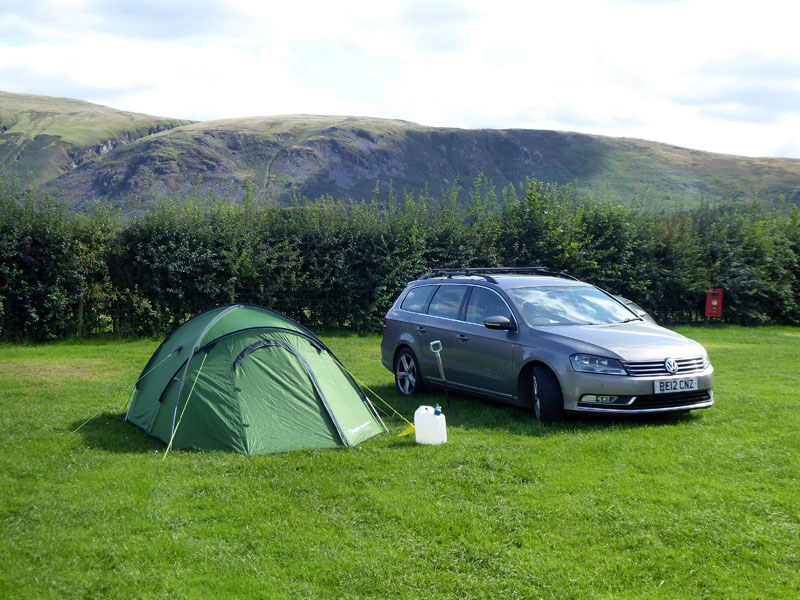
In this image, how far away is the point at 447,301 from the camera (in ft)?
33.0

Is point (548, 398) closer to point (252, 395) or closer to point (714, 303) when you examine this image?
point (252, 395)

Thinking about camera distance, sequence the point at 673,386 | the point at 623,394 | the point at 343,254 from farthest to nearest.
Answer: the point at 343,254, the point at 673,386, the point at 623,394

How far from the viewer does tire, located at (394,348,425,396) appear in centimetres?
1021

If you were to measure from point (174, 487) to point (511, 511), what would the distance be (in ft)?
9.22

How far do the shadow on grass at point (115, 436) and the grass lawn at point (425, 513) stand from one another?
0.10 ft

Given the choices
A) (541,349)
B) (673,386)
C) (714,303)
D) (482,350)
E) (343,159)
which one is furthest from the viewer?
(343,159)

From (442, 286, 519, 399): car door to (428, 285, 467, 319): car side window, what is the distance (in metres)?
→ 0.21

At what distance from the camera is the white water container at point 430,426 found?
7.23 metres

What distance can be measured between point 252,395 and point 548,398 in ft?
10.8

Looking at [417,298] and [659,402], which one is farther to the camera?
[417,298]

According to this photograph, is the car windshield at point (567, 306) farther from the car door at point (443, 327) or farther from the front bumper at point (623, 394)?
the front bumper at point (623, 394)

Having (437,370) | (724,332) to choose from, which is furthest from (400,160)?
(437,370)

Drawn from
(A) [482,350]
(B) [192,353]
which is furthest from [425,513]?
(A) [482,350]

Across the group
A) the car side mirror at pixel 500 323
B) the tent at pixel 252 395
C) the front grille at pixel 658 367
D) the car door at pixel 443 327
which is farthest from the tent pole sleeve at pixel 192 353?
the front grille at pixel 658 367
